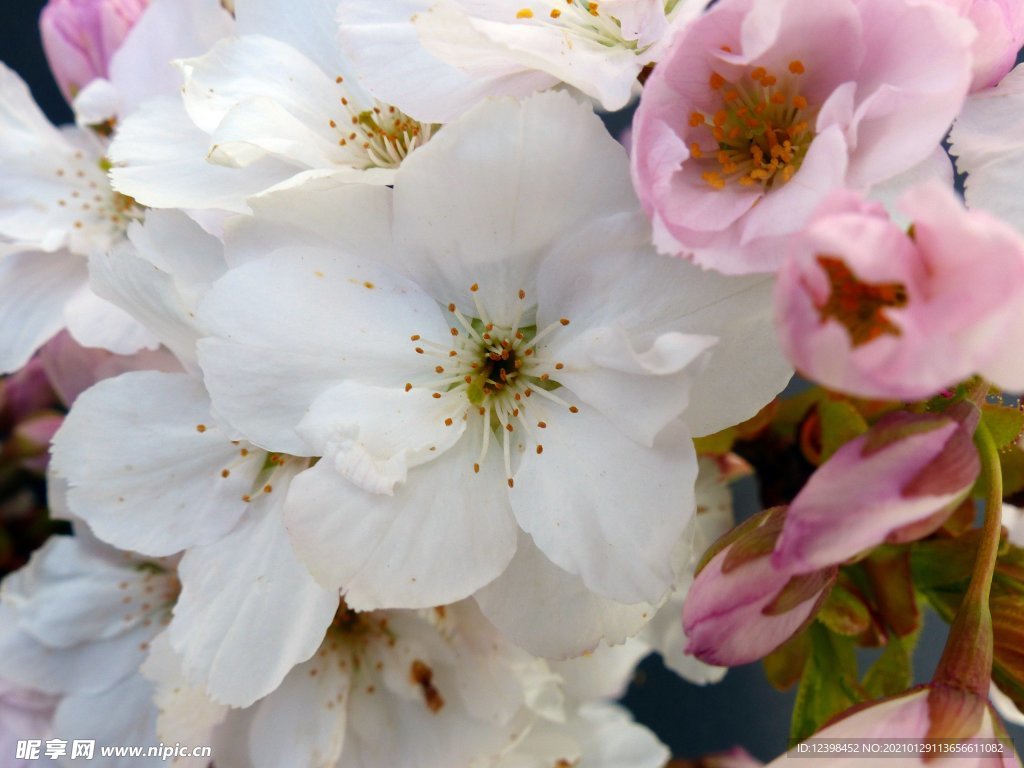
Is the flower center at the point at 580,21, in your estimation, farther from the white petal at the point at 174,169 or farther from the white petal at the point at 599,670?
the white petal at the point at 599,670

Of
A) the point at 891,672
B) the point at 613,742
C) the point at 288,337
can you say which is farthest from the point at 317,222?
the point at 613,742

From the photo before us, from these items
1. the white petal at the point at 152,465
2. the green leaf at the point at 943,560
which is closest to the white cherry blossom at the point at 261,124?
the white petal at the point at 152,465

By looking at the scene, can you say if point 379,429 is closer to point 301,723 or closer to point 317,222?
point 317,222

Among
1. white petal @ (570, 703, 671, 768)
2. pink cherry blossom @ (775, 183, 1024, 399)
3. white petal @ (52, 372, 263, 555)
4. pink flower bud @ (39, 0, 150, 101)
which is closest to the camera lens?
pink cherry blossom @ (775, 183, 1024, 399)

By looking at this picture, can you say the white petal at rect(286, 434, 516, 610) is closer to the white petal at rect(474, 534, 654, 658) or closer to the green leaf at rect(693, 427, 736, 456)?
the white petal at rect(474, 534, 654, 658)

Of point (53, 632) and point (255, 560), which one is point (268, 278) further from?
point (53, 632)

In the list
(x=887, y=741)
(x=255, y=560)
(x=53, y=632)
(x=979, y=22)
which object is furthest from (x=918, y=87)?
(x=53, y=632)

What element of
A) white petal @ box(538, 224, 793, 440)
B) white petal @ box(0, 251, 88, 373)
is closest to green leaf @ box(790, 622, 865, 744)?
white petal @ box(538, 224, 793, 440)
